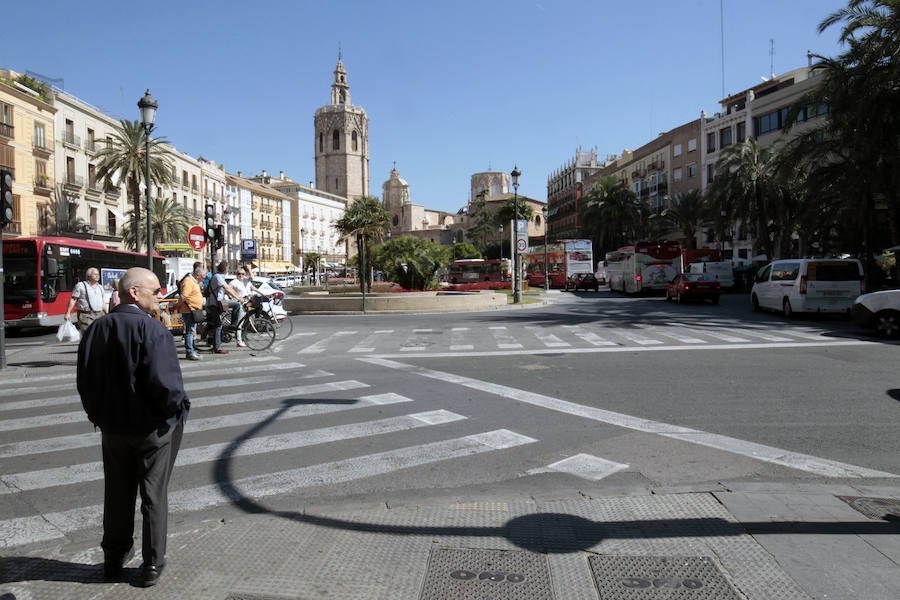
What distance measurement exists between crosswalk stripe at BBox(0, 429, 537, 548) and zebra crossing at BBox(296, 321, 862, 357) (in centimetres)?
652

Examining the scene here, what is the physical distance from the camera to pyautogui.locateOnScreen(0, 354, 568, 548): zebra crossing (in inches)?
175

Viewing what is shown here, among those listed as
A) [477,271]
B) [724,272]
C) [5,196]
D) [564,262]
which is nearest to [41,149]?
[477,271]

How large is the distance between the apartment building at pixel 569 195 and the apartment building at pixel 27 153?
76.0m

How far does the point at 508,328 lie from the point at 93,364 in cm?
1447

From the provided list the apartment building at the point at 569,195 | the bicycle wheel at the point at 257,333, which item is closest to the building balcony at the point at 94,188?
the bicycle wheel at the point at 257,333

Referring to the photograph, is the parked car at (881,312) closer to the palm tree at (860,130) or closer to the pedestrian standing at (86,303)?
the palm tree at (860,130)

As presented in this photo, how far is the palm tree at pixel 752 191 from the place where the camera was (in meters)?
40.2

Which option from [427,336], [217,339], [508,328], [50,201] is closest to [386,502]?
[217,339]

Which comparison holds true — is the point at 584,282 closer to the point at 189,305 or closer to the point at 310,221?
the point at 189,305

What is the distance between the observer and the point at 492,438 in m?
6.01

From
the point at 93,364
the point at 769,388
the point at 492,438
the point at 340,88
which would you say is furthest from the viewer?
the point at 340,88

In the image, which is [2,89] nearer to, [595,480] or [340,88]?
[595,480]

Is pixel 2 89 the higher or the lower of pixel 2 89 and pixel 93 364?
the higher

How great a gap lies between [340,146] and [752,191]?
94737mm
